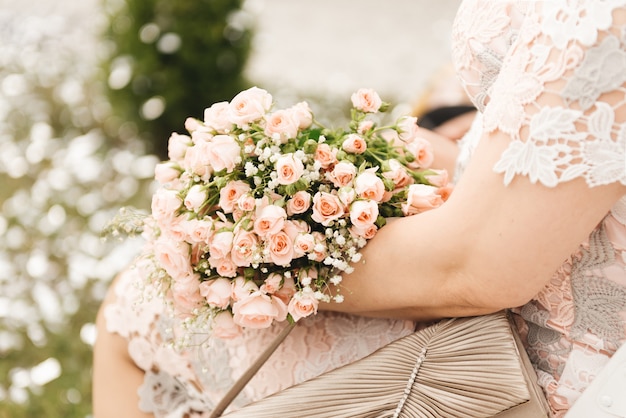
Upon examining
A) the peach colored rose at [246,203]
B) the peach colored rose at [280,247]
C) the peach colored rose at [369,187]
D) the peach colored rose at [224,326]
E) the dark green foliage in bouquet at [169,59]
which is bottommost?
the dark green foliage in bouquet at [169,59]

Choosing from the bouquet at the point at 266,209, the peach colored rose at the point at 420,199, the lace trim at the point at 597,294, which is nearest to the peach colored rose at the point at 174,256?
the bouquet at the point at 266,209

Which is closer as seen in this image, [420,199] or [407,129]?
[420,199]

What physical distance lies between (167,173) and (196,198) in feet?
0.47

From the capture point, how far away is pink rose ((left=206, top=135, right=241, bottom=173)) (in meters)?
1.27

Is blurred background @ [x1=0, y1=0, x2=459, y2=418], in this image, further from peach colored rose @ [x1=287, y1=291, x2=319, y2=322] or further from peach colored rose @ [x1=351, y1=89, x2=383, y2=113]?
peach colored rose @ [x1=351, y1=89, x2=383, y2=113]

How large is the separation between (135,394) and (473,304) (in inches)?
37.7

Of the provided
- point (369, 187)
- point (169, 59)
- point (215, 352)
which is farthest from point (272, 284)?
point (169, 59)

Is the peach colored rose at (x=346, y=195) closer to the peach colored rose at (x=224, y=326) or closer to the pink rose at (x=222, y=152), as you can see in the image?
the pink rose at (x=222, y=152)

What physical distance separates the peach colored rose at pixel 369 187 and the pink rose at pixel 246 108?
235 millimetres

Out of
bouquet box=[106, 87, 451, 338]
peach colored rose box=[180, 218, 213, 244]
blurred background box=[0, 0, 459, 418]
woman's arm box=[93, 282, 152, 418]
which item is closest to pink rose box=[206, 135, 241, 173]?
bouquet box=[106, 87, 451, 338]

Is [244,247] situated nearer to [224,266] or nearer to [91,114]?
[224,266]

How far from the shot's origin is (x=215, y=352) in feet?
5.21

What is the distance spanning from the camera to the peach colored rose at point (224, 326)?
1.37m

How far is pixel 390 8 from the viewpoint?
6742 mm
